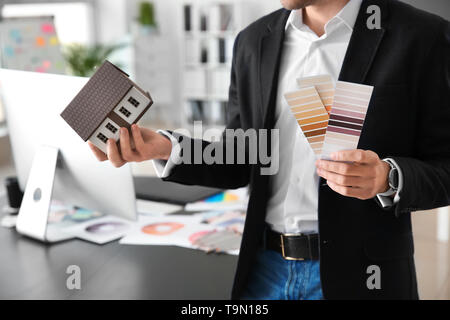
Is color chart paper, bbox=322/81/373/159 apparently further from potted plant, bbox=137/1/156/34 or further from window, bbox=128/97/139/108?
potted plant, bbox=137/1/156/34

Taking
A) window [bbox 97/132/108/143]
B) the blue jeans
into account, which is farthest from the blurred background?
window [bbox 97/132/108/143]

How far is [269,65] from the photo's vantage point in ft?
4.46

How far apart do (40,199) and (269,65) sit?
99 cm

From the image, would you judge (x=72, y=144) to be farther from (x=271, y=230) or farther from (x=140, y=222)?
(x=271, y=230)

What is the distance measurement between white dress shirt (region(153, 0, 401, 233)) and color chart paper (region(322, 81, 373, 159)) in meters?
0.23

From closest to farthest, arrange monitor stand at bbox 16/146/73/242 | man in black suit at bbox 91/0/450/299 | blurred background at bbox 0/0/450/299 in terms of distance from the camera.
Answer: man in black suit at bbox 91/0/450/299, monitor stand at bbox 16/146/73/242, blurred background at bbox 0/0/450/299

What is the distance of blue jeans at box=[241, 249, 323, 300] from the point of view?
1297 mm

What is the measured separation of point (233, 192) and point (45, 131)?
880 mm

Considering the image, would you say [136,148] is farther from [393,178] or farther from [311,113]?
[393,178]

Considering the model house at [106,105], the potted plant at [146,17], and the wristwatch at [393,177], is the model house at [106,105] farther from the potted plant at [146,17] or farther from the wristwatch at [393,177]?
the potted plant at [146,17]

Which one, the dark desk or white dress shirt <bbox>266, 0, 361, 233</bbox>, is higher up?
white dress shirt <bbox>266, 0, 361, 233</bbox>

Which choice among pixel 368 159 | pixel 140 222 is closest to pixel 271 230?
pixel 368 159

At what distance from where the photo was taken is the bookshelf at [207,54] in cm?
682

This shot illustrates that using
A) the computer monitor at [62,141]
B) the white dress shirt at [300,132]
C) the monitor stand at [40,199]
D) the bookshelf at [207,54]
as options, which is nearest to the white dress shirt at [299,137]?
the white dress shirt at [300,132]
